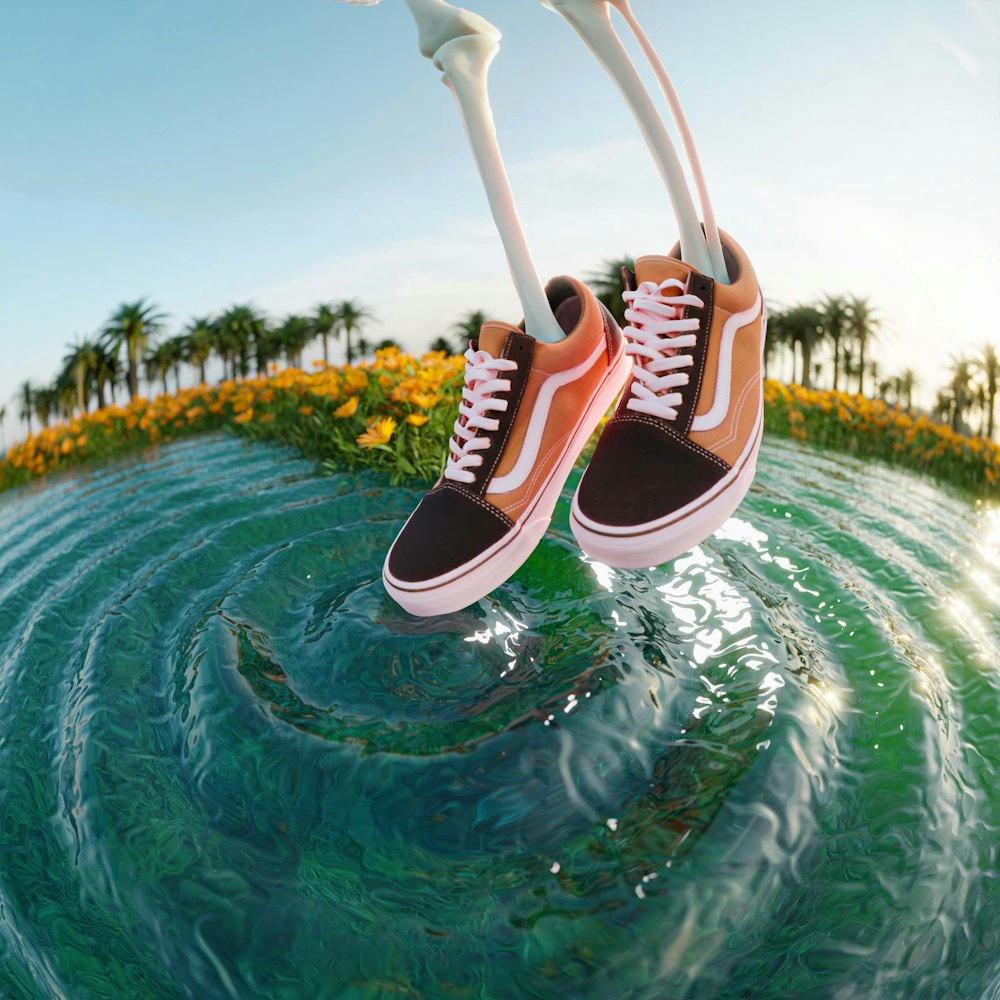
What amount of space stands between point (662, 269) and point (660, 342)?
0.69 feet

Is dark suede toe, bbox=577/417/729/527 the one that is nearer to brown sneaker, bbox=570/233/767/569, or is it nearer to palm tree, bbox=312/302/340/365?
brown sneaker, bbox=570/233/767/569

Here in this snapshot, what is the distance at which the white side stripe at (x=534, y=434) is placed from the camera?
2.20 metres

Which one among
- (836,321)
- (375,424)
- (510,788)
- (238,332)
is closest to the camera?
(510,788)

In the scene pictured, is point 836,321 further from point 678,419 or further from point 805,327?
point 678,419

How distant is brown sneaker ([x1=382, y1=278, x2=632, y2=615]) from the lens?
2104 mm

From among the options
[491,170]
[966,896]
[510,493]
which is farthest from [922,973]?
[491,170]

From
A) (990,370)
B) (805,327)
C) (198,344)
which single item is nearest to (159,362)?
(198,344)

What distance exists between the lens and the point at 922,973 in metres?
1.56

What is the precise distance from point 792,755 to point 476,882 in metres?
0.87

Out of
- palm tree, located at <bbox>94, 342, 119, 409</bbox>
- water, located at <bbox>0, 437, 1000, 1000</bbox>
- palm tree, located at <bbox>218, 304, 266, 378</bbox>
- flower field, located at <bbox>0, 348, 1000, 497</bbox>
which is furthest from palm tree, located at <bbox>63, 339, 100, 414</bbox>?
water, located at <bbox>0, 437, 1000, 1000</bbox>

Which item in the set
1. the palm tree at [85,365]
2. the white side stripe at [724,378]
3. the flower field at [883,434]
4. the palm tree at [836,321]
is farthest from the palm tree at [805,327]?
the palm tree at [85,365]

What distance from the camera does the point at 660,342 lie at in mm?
2146

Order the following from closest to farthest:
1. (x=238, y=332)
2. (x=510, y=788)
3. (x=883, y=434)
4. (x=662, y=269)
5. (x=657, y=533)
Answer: (x=510, y=788)
(x=657, y=533)
(x=662, y=269)
(x=883, y=434)
(x=238, y=332)

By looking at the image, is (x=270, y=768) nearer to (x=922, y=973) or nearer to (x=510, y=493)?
(x=510, y=493)
